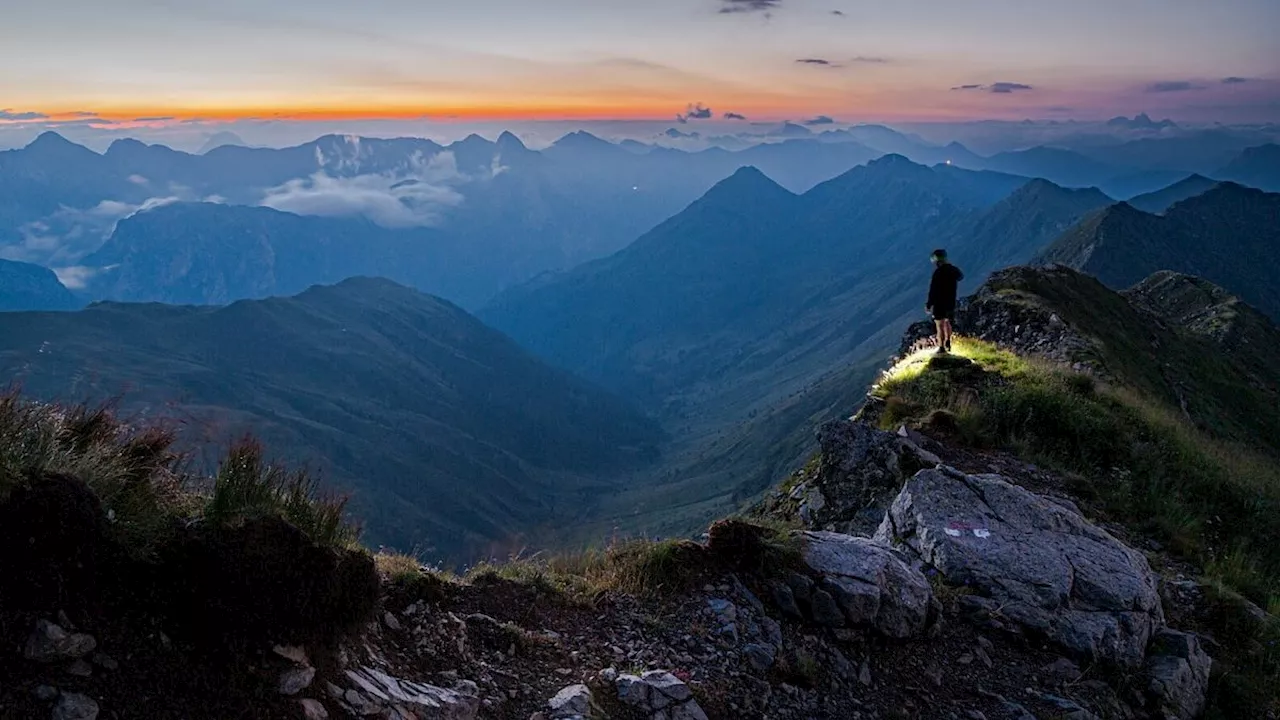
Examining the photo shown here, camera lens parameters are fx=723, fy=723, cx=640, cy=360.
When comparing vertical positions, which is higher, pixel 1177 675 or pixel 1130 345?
pixel 1177 675

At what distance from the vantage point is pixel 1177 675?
8180 millimetres

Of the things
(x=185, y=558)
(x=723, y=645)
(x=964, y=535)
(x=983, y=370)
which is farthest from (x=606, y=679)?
(x=983, y=370)

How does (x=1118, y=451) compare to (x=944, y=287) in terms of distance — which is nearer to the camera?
(x=1118, y=451)

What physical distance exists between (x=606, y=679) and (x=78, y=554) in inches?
160

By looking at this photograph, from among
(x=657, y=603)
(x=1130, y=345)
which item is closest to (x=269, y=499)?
(x=657, y=603)

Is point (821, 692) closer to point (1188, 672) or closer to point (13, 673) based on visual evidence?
point (1188, 672)

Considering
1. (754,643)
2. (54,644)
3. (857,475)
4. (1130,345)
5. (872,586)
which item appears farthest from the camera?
(1130,345)

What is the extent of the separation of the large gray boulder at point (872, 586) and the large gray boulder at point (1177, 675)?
2.53 m

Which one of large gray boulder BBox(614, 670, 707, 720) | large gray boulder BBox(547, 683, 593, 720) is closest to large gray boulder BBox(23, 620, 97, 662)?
large gray boulder BBox(547, 683, 593, 720)

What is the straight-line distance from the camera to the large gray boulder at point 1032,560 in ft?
28.3

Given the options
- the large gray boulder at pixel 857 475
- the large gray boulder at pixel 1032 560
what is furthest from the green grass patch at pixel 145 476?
the large gray boulder at pixel 857 475

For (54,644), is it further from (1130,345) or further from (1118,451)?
(1130,345)

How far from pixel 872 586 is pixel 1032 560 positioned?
2828mm

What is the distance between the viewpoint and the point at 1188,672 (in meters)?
8.34
